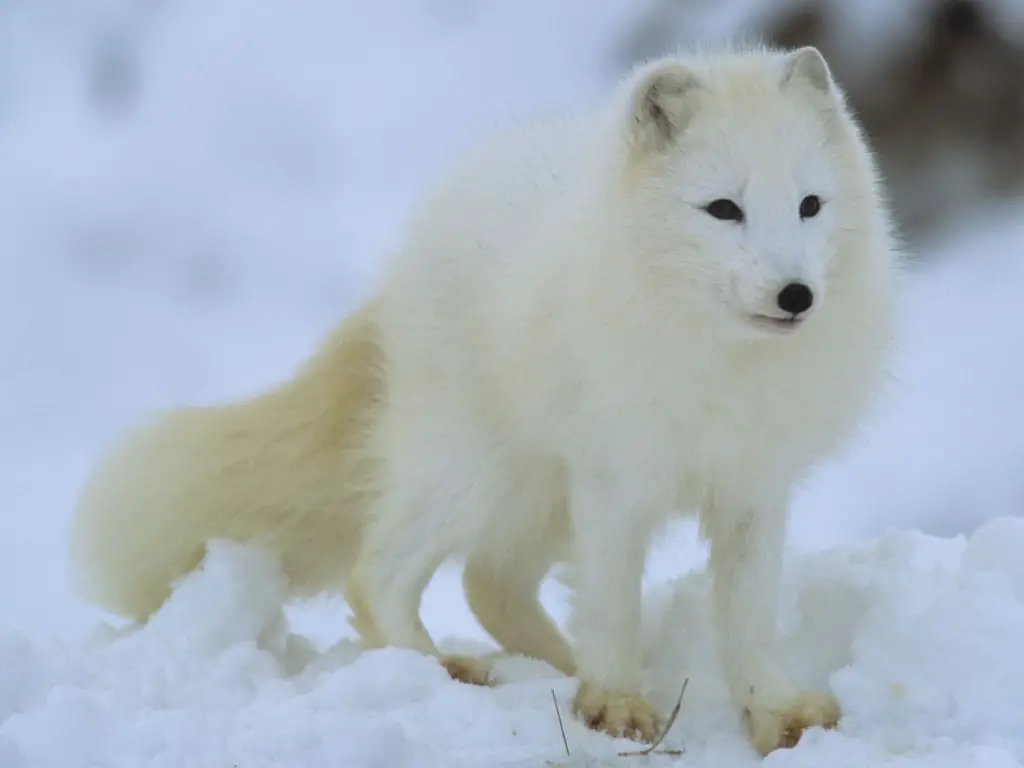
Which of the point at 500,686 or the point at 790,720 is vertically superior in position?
the point at 790,720

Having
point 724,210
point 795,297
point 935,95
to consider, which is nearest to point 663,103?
point 724,210

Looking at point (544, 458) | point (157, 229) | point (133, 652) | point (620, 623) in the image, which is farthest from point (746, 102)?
point (157, 229)

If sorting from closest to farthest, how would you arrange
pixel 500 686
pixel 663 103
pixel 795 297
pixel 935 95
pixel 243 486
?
pixel 795 297 < pixel 663 103 < pixel 500 686 < pixel 243 486 < pixel 935 95

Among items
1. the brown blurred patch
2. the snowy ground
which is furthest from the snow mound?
the brown blurred patch

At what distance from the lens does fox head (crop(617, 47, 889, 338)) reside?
81.0 inches

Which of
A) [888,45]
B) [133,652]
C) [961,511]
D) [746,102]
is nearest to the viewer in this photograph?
[746,102]

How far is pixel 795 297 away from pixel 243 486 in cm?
136

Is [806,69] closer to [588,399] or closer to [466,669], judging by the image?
[588,399]

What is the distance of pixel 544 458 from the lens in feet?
8.42

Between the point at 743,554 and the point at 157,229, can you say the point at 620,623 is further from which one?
the point at 157,229

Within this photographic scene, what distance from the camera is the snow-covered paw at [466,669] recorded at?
2.66m

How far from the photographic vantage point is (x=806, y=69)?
228cm

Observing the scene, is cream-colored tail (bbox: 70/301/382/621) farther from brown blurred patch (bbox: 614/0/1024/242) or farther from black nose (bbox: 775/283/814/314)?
brown blurred patch (bbox: 614/0/1024/242)

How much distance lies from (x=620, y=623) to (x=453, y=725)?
0.43 m
